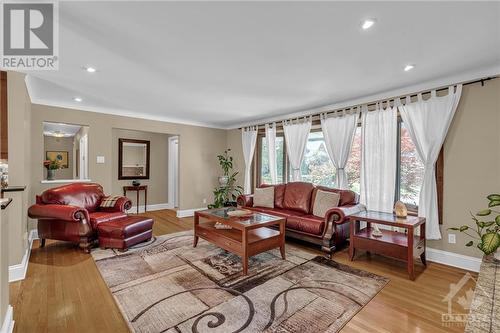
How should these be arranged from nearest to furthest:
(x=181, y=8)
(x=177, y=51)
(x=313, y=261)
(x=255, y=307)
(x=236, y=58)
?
(x=181, y=8) → (x=255, y=307) → (x=177, y=51) → (x=236, y=58) → (x=313, y=261)

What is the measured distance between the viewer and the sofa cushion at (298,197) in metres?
4.22

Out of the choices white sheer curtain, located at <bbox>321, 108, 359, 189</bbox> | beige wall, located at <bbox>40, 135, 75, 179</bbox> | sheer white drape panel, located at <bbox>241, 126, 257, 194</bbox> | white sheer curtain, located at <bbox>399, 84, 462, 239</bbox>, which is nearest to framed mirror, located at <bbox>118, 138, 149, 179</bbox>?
beige wall, located at <bbox>40, 135, 75, 179</bbox>

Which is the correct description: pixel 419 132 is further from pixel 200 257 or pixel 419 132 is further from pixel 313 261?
pixel 200 257

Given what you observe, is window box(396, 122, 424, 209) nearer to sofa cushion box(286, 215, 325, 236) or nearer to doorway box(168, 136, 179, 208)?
sofa cushion box(286, 215, 325, 236)

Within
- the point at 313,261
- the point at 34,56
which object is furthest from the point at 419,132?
the point at 34,56

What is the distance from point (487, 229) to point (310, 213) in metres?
2.20

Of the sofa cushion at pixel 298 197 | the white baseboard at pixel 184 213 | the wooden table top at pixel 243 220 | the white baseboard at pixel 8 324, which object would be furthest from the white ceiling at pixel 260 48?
the white baseboard at pixel 184 213

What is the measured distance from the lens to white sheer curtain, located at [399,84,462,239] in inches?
121

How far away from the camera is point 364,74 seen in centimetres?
296

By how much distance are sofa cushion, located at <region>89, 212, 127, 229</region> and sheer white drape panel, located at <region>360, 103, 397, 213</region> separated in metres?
4.02

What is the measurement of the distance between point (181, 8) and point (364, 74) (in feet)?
7.54

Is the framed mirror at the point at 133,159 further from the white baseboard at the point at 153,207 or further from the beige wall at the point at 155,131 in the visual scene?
the white baseboard at the point at 153,207

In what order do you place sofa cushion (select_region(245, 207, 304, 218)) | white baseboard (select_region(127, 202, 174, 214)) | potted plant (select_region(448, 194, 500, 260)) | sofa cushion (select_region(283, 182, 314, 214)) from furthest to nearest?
1. white baseboard (select_region(127, 202, 174, 214))
2. sofa cushion (select_region(283, 182, 314, 214))
3. sofa cushion (select_region(245, 207, 304, 218))
4. potted plant (select_region(448, 194, 500, 260))

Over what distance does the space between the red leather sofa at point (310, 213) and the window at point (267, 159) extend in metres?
0.72
